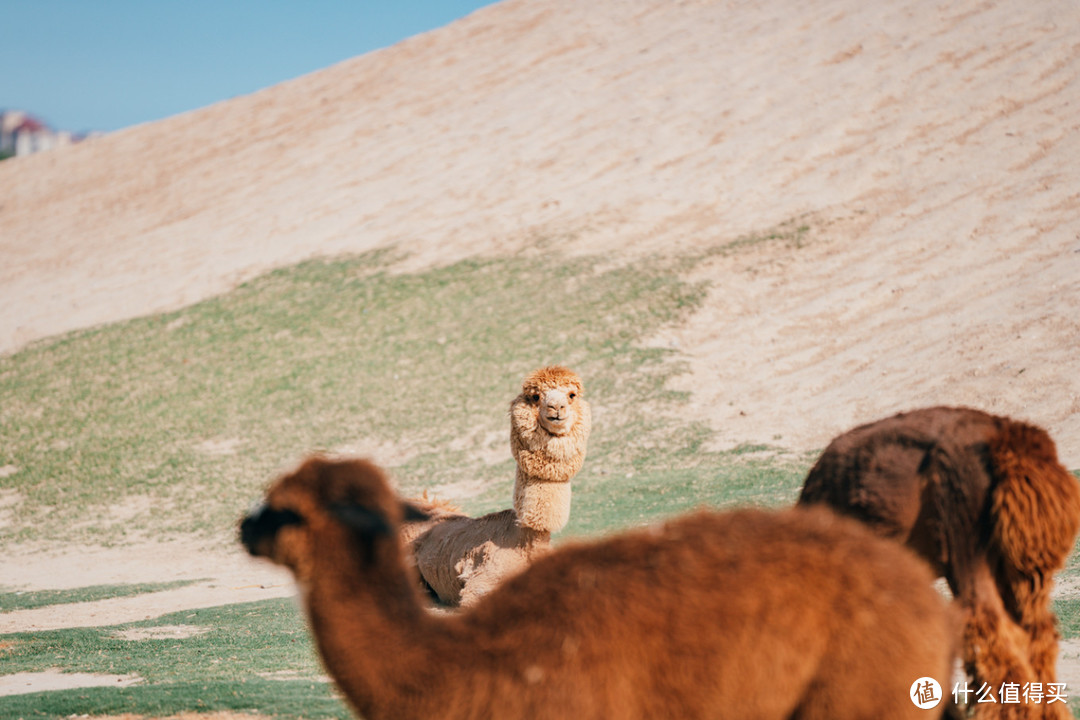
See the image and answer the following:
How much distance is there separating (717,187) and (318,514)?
21.2m

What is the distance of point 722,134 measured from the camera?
2498 cm

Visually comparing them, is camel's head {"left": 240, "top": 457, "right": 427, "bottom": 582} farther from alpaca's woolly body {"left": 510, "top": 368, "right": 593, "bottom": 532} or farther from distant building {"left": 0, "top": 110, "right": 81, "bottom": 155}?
distant building {"left": 0, "top": 110, "right": 81, "bottom": 155}

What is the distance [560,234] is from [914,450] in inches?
717

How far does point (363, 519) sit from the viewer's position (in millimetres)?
2830

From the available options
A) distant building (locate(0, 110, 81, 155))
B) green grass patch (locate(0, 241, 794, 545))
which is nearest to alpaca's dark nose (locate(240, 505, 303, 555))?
green grass patch (locate(0, 241, 794, 545))

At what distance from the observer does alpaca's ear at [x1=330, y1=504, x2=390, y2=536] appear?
2.82 m

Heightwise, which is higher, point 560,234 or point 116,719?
point 560,234

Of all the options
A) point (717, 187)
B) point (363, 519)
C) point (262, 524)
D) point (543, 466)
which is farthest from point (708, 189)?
point (363, 519)

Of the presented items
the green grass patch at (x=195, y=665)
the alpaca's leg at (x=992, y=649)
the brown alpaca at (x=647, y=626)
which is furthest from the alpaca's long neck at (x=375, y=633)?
the green grass patch at (x=195, y=665)

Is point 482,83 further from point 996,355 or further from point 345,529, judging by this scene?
point 345,529

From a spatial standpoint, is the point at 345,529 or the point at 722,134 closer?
the point at 345,529

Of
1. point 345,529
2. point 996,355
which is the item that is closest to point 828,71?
point 996,355

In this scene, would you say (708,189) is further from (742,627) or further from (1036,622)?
(742,627)

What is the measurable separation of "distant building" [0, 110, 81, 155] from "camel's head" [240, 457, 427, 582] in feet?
393
